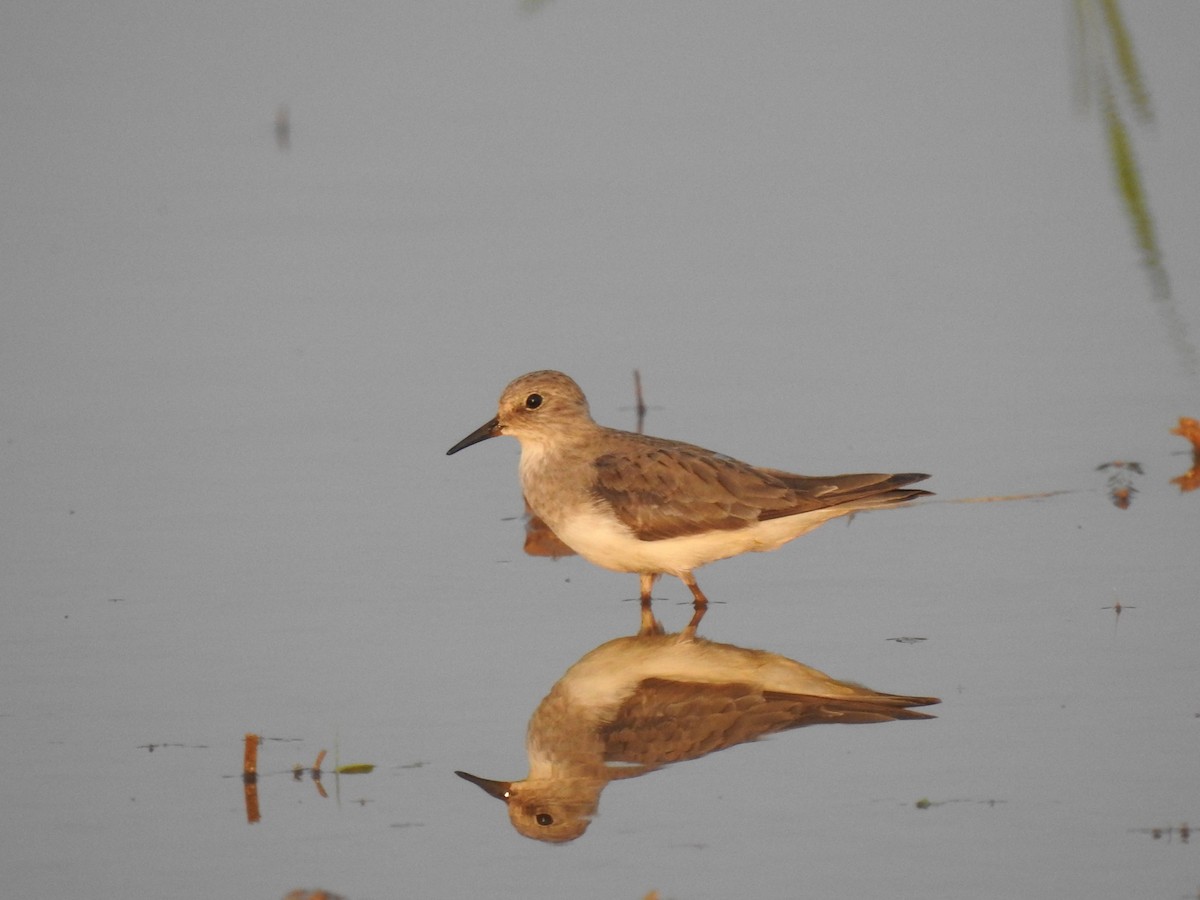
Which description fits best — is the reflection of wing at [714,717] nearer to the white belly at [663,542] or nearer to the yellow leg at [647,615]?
the yellow leg at [647,615]

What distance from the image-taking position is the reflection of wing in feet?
24.5

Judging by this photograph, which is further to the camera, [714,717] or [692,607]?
[692,607]

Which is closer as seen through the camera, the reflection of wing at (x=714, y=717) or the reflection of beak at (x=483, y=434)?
the reflection of wing at (x=714, y=717)

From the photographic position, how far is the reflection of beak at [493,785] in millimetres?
7043

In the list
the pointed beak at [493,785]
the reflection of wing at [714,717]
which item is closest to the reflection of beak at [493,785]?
the pointed beak at [493,785]

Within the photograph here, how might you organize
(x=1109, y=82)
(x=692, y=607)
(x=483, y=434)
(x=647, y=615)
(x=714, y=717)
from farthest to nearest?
(x=483, y=434) < (x=692, y=607) < (x=647, y=615) < (x=714, y=717) < (x=1109, y=82)

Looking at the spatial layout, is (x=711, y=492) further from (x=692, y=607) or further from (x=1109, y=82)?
(x=1109, y=82)

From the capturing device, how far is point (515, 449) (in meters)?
11.9

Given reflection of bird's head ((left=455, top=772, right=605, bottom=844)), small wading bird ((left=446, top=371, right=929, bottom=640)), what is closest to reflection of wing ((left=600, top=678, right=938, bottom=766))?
reflection of bird's head ((left=455, top=772, right=605, bottom=844))

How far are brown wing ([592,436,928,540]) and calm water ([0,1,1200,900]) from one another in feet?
1.32

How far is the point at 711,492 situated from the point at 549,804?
9.22ft

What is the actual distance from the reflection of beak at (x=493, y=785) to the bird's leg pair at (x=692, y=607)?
6.00 feet

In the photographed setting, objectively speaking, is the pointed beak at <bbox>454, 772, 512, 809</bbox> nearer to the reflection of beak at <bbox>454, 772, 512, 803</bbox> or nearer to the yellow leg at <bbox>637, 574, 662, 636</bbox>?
the reflection of beak at <bbox>454, 772, 512, 803</bbox>

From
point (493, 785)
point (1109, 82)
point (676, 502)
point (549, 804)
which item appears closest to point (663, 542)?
point (676, 502)
